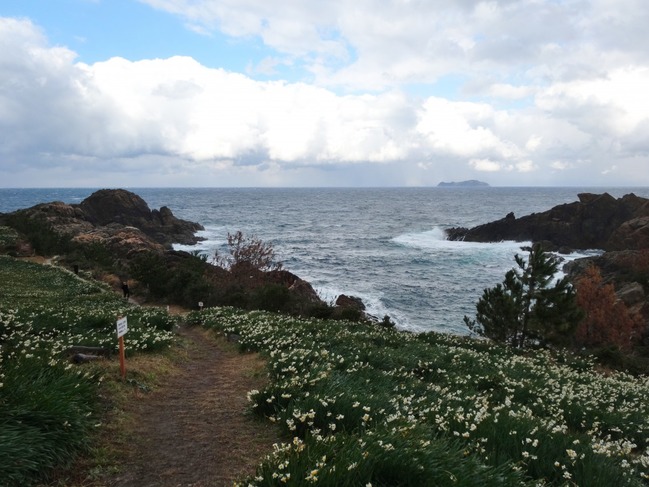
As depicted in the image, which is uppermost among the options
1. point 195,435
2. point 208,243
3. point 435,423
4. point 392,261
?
point 435,423

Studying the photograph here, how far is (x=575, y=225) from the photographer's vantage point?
301ft

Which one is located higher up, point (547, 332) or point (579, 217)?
point (579, 217)

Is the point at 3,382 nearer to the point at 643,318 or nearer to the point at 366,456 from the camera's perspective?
the point at 366,456

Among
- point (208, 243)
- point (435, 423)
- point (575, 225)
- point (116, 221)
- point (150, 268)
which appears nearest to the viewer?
point (435, 423)

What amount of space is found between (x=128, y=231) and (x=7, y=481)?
223 ft

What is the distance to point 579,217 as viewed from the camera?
305 feet

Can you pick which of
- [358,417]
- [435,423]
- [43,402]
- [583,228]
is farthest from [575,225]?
[43,402]

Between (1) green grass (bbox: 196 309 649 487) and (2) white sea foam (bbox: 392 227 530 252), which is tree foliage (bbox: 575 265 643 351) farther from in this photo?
(2) white sea foam (bbox: 392 227 530 252)

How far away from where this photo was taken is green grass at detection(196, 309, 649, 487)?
4527 millimetres

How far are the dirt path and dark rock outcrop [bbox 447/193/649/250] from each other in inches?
3398

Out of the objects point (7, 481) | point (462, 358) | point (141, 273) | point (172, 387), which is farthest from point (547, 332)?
point (141, 273)

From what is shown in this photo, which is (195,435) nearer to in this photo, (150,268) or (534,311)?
(534,311)

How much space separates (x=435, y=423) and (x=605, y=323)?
38431 mm

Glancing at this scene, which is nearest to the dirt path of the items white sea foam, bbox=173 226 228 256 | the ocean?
the ocean
